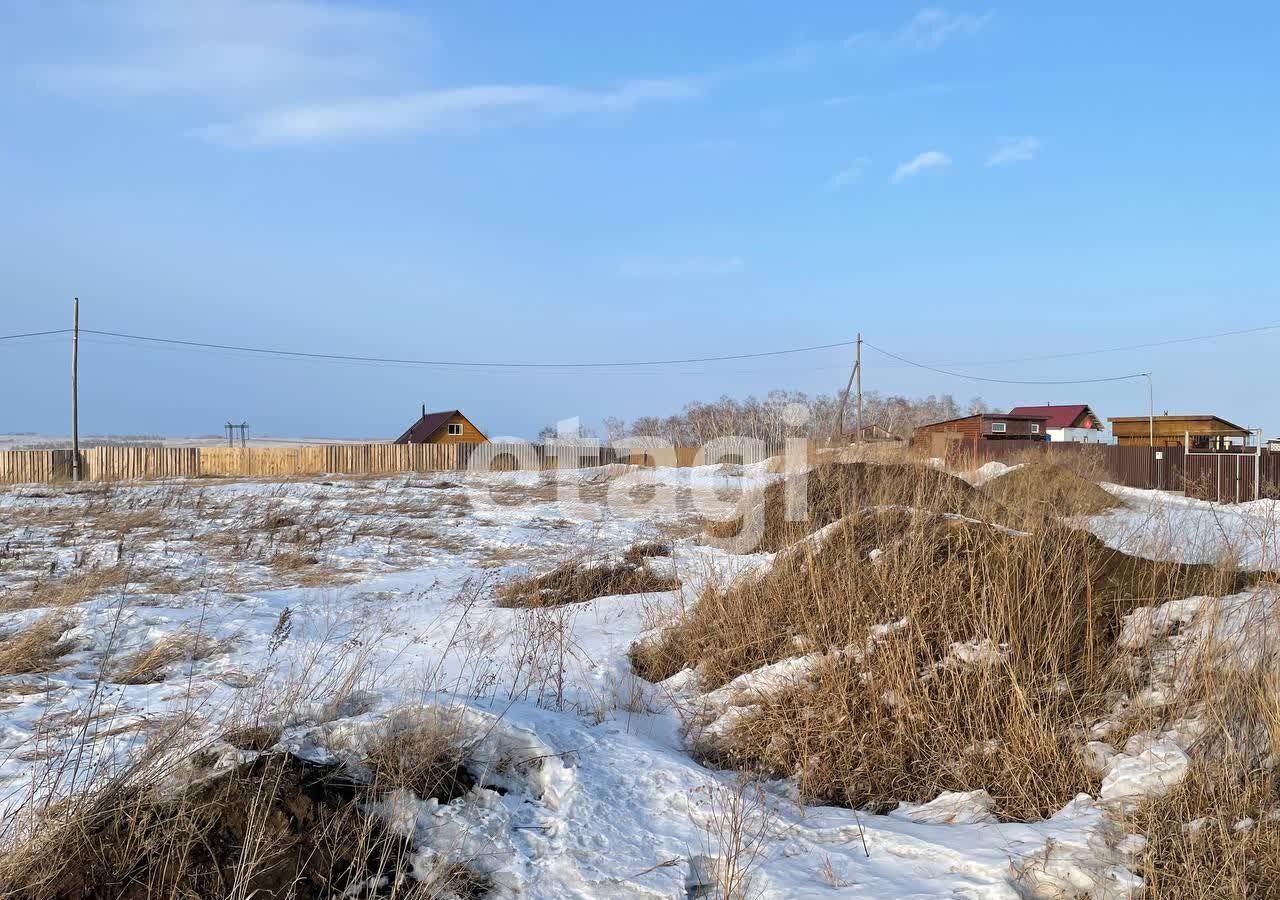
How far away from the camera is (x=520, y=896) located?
2.37 meters

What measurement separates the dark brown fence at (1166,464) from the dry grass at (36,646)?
17.3 meters

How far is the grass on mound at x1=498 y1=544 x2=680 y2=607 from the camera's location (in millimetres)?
7008

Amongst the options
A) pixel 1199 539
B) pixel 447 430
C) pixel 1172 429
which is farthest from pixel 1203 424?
pixel 1199 539

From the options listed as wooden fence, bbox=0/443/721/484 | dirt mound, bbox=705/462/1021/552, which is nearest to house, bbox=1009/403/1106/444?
wooden fence, bbox=0/443/721/484

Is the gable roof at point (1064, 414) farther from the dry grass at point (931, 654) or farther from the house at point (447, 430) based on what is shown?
the dry grass at point (931, 654)

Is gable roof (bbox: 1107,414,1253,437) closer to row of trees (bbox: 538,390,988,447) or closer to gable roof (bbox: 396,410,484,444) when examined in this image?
row of trees (bbox: 538,390,988,447)

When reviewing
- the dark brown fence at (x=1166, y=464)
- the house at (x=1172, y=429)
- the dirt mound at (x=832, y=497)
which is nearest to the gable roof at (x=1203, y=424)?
the house at (x=1172, y=429)

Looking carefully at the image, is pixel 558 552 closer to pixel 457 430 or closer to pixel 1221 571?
pixel 1221 571

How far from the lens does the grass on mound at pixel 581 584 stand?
7.01 meters

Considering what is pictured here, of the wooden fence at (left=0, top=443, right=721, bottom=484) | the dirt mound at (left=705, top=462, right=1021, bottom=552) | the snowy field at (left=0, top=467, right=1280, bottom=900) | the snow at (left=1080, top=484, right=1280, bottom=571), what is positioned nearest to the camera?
the snowy field at (left=0, top=467, right=1280, bottom=900)

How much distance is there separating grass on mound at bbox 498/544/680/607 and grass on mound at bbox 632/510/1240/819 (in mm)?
1911

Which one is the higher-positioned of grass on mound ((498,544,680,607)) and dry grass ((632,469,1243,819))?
dry grass ((632,469,1243,819))

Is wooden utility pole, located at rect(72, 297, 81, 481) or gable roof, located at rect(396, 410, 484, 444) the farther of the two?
gable roof, located at rect(396, 410, 484, 444)

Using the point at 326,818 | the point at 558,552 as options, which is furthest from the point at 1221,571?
the point at 558,552
